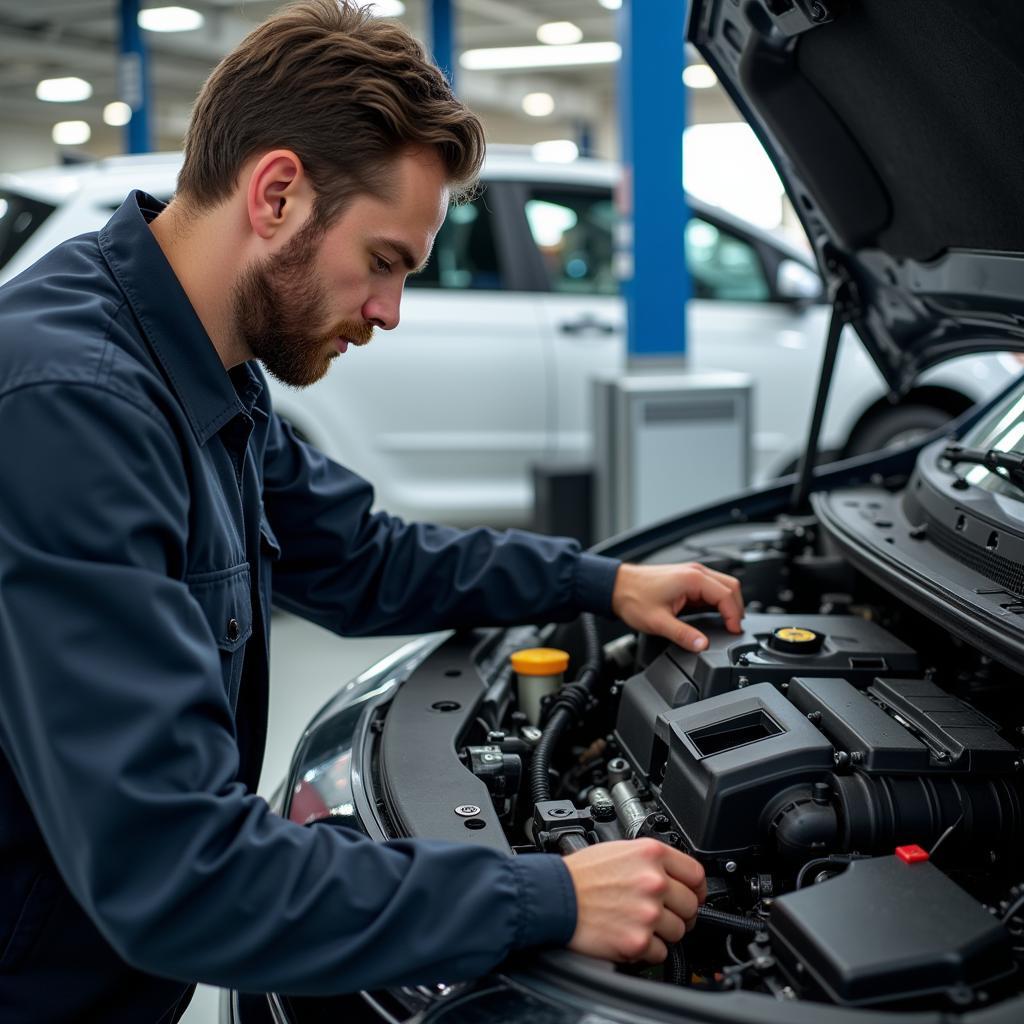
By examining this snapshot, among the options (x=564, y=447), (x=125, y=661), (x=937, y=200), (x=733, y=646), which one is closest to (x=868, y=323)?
(x=937, y=200)

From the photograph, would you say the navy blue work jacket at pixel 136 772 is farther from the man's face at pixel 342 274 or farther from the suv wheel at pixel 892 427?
the suv wheel at pixel 892 427

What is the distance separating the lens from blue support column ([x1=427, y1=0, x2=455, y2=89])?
346 inches

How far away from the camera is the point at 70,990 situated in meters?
1.20

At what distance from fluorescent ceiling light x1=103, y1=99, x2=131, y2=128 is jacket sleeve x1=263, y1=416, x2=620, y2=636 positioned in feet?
54.5

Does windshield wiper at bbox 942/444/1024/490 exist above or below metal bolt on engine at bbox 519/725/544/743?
above

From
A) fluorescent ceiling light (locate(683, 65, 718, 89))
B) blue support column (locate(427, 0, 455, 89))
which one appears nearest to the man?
blue support column (locate(427, 0, 455, 89))

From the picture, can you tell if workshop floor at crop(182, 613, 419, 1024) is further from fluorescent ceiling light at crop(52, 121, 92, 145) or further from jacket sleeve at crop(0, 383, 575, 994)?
fluorescent ceiling light at crop(52, 121, 92, 145)

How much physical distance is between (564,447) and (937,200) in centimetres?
315

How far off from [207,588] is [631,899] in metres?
0.56

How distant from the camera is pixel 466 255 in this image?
4801mm

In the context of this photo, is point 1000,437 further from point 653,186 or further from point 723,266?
point 723,266

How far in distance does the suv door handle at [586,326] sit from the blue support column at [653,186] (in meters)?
0.29

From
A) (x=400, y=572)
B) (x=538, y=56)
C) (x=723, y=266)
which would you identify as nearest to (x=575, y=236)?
(x=723, y=266)

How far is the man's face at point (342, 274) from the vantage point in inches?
50.4
